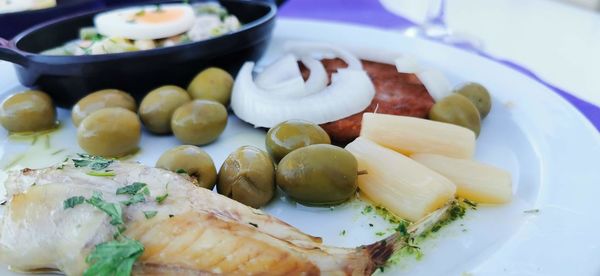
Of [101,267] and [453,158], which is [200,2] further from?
[101,267]

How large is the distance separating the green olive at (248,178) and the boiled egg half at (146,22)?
1043 mm

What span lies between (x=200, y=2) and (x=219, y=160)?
4.36ft

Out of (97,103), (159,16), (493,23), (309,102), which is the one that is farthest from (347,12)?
(97,103)

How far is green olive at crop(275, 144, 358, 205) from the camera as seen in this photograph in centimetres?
163

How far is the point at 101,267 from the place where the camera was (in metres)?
1.19

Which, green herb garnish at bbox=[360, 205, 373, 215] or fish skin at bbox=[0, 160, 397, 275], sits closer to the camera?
fish skin at bbox=[0, 160, 397, 275]

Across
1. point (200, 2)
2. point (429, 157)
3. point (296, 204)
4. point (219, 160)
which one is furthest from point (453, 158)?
point (200, 2)

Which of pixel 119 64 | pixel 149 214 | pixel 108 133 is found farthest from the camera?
pixel 119 64

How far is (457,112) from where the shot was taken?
204 centimetres

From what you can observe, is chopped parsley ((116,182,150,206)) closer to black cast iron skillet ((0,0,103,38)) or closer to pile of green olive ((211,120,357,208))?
Answer: pile of green olive ((211,120,357,208))

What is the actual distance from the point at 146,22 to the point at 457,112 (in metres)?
1.46

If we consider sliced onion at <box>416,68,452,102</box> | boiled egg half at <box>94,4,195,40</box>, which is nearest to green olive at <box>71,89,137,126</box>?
boiled egg half at <box>94,4,195,40</box>

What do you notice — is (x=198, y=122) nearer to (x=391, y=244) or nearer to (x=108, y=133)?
(x=108, y=133)

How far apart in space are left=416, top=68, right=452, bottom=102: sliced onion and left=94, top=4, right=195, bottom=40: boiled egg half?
1149mm
